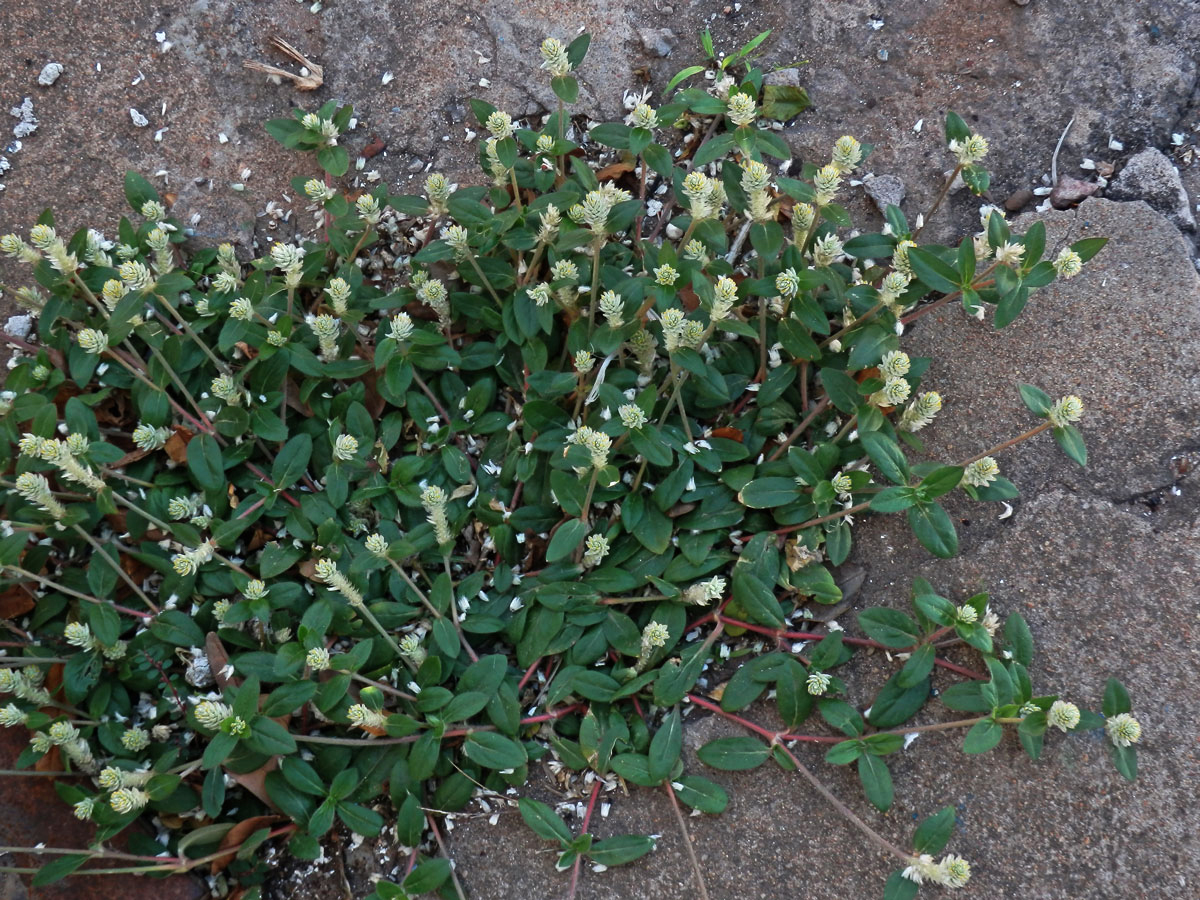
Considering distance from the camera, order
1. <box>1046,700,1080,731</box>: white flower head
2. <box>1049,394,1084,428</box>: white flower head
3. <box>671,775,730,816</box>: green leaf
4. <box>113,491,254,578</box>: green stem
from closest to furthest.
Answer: <box>1046,700,1080,731</box>: white flower head < <box>1049,394,1084,428</box>: white flower head < <box>671,775,730,816</box>: green leaf < <box>113,491,254,578</box>: green stem

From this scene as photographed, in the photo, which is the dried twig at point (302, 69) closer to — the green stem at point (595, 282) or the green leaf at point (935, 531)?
the green stem at point (595, 282)

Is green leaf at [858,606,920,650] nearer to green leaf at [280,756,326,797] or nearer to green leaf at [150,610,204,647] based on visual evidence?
green leaf at [280,756,326,797]

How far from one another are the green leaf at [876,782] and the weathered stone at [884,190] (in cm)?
184

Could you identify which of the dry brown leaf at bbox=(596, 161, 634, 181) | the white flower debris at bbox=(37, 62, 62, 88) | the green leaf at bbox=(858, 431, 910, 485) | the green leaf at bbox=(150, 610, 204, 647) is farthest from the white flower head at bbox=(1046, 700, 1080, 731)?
the white flower debris at bbox=(37, 62, 62, 88)

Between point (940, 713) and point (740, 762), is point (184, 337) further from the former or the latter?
point (940, 713)

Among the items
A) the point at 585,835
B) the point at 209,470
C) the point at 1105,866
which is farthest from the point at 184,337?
the point at 1105,866

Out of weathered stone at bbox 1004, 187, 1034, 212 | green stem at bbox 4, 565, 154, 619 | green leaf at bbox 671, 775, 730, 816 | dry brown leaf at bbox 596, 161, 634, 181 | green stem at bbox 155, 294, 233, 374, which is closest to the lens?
green leaf at bbox 671, 775, 730, 816

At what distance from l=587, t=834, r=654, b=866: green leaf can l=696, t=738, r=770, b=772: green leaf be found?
0.92 ft

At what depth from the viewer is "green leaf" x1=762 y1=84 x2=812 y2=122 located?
128 inches

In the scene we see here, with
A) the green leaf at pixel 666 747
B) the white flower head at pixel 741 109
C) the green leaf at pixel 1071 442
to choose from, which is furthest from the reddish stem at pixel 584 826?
the white flower head at pixel 741 109

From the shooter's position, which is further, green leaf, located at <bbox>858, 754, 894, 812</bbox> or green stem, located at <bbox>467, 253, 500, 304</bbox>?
green stem, located at <bbox>467, 253, 500, 304</bbox>

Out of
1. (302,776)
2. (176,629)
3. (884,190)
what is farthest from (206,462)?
(884,190)

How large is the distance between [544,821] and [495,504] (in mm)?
961

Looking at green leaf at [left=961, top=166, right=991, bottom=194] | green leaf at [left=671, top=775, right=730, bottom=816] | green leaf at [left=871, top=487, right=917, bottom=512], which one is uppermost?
green leaf at [left=961, top=166, right=991, bottom=194]
